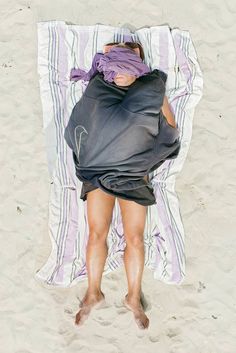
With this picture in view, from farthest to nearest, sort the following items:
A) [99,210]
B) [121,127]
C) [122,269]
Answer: [122,269]
[99,210]
[121,127]

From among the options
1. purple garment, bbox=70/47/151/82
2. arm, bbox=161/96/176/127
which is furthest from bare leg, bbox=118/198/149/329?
purple garment, bbox=70/47/151/82

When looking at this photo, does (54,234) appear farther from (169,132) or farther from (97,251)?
(169,132)

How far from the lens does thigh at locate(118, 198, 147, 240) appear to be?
3.38 metres

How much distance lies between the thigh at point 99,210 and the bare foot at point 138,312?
0.44 metres

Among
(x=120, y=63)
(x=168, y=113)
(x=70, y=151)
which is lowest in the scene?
(x=70, y=151)

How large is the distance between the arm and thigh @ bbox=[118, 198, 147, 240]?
52cm

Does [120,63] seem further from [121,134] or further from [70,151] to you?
[70,151]

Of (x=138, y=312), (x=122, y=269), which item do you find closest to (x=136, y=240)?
(x=122, y=269)

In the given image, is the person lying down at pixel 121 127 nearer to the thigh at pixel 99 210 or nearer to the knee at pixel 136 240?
the thigh at pixel 99 210

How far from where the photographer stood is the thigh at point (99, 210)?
338 centimetres

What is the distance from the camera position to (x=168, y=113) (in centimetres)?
341

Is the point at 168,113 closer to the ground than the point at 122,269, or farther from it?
farther from it

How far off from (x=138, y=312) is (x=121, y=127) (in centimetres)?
112

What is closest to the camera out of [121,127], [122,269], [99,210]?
[121,127]
